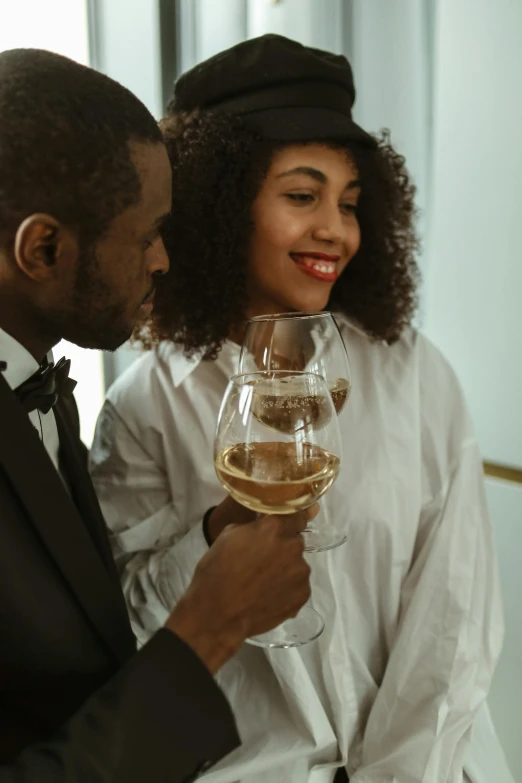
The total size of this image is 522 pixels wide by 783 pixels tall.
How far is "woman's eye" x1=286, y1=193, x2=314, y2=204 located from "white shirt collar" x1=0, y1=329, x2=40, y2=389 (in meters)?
0.51

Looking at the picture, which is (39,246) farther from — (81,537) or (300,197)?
(300,197)

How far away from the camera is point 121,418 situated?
3.62 ft

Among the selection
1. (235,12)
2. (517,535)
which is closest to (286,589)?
(517,535)

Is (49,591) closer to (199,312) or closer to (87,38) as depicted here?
(199,312)

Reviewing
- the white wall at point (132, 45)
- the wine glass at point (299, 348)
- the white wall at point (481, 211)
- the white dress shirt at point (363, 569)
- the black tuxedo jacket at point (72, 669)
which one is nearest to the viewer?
the black tuxedo jacket at point (72, 669)

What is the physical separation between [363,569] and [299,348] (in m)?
0.40

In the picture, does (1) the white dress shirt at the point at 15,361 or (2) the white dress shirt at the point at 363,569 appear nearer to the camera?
(1) the white dress shirt at the point at 15,361

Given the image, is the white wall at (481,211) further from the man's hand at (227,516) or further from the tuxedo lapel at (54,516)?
the tuxedo lapel at (54,516)

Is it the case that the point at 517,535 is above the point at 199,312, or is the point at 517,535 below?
Answer: below

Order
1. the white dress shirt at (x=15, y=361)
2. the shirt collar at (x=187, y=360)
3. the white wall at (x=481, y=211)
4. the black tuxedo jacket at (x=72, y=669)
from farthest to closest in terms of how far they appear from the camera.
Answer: the white wall at (x=481, y=211) < the shirt collar at (x=187, y=360) < the white dress shirt at (x=15, y=361) < the black tuxedo jacket at (x=72, y=669)

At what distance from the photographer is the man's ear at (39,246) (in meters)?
0.70

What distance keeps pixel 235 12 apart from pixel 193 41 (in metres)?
0.12

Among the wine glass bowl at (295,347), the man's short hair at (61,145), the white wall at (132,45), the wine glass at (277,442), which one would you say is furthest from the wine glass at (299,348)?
the white wall at (132,45)

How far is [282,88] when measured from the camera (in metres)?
1.04
